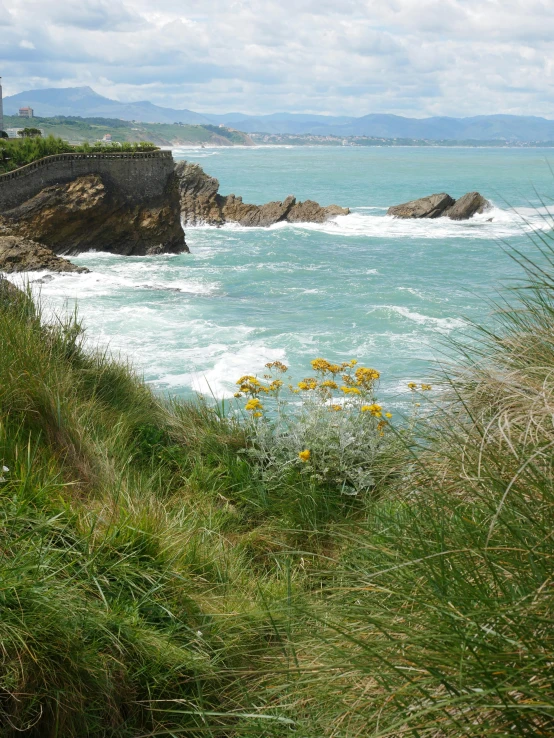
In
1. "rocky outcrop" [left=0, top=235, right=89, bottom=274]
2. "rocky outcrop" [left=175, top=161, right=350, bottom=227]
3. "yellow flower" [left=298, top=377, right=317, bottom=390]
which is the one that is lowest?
"rocky outcrop" [left=0, top=235, right=89, bottom=274]

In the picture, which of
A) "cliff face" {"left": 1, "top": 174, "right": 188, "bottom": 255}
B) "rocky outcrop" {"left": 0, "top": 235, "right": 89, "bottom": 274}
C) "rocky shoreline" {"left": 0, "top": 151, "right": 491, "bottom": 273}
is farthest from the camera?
"cliff face" {"left": 1, "top": 174, "right": 188, "bottom": 255}

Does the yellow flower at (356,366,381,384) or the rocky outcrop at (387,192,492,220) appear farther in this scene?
the rocky outcrop at (387,192,492,220)

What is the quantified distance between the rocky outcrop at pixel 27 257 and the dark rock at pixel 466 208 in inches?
1147

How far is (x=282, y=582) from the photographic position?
138 inches

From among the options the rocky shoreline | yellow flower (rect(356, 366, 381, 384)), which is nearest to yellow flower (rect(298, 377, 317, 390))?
yellow flower (rect(356, 366, 381, 384))

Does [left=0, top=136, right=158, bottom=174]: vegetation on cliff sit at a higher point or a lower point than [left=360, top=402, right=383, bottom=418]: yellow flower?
higher

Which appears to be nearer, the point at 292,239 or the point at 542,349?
the point at 542,349

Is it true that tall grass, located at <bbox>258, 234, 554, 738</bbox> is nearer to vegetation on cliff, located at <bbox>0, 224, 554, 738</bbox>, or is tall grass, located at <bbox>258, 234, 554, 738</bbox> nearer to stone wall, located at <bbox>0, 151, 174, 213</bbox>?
vegetation on cliff, located at <bbox>0, 224, 554, 738</bbox>

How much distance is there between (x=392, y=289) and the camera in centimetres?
2616

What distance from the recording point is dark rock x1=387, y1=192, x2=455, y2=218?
1921 inches

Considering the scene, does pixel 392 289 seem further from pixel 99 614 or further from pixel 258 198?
pixel 258 198

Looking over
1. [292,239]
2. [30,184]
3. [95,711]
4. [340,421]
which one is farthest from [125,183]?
[95,711]

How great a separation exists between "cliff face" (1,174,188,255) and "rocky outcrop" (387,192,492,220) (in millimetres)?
19973

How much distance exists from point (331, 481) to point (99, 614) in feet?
7.02
